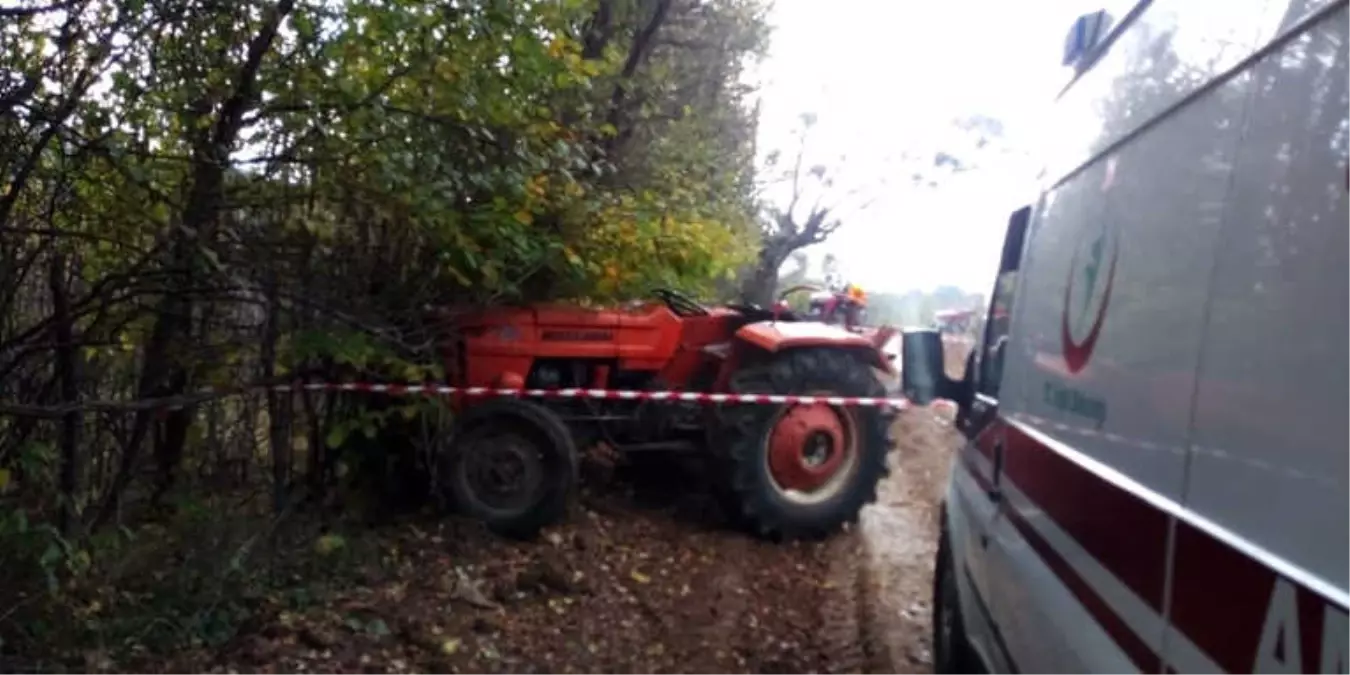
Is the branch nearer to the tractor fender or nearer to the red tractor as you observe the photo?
the red tractor

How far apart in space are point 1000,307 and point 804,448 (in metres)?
3.66

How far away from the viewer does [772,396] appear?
28.5ft

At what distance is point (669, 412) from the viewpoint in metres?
8.93

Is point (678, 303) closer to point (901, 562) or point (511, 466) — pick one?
point (511, 466)

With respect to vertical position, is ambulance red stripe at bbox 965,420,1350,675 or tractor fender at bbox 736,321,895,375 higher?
tractor fender at bbox 736,321,895,375

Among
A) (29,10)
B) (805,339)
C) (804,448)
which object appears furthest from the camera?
(804,448)

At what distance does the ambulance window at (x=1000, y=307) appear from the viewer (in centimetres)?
504

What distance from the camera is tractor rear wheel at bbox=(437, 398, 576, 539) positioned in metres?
8.16

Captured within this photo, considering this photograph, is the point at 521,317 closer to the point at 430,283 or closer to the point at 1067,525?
the point at 430,283

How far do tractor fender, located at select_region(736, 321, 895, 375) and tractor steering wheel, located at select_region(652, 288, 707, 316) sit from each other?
1.23 ft

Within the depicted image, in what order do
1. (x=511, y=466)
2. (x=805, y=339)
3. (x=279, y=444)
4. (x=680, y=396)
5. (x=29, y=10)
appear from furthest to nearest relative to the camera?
1. (x=805, y=339)
2. (x=680, y=396)
3. (x=511, y=466)
4. (x=279, y=444)
5. (x=29, y=10)

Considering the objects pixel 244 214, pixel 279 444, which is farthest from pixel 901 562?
pixel 244 214

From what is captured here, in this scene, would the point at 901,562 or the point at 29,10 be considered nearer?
the point at 29,10

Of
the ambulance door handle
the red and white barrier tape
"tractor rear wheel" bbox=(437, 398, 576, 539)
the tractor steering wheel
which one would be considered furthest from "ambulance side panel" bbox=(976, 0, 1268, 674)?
the tractor steering wheel
